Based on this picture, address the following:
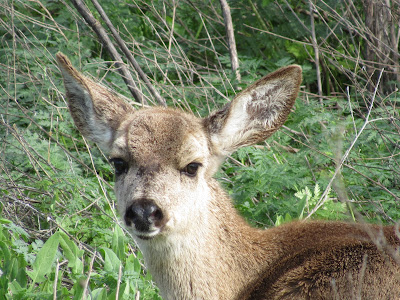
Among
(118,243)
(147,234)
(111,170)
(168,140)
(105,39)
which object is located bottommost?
(111,170)

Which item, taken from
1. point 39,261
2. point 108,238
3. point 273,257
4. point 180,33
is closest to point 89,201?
point 108,238

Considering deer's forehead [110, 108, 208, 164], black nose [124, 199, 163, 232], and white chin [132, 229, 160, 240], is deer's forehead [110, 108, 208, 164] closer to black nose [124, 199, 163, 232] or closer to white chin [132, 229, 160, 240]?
black nose [124, 199, 163, 232]

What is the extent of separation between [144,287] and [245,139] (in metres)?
1.34

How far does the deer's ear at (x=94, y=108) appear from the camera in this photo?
5.10 metres

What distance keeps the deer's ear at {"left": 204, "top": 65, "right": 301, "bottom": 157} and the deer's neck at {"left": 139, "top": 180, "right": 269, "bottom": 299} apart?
56 centimetres

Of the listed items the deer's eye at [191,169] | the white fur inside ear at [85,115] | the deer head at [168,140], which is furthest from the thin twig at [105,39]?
the deer's eye at [191,169]

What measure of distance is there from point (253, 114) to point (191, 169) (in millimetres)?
741

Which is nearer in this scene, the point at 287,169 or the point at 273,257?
the point at 273,257

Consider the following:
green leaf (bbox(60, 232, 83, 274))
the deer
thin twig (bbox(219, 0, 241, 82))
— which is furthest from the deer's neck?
thin twig (bbox(219, 0, 241, 82))

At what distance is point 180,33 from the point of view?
9562 millimetres

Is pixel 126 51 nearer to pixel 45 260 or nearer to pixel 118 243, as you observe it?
pixel 118 243

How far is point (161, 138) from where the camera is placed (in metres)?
4.51

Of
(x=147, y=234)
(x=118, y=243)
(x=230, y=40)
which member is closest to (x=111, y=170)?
(x=118, y=243)

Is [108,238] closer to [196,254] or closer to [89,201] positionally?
[89,201]
